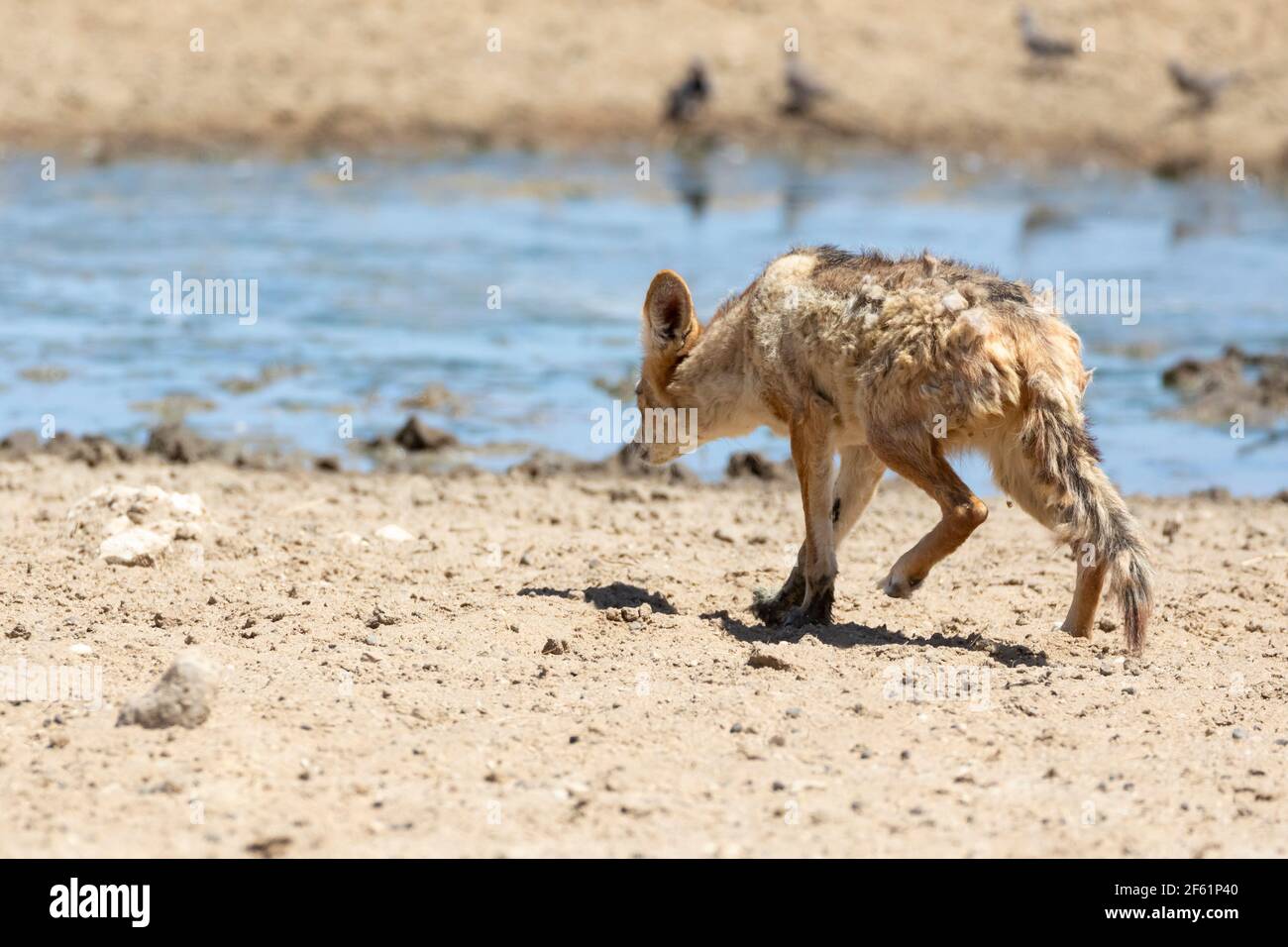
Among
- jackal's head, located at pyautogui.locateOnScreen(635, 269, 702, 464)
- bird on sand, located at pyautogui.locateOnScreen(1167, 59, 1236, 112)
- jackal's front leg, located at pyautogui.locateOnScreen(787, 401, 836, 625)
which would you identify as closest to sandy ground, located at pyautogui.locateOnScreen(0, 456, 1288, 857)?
jackal's front leg, located at pyautogui.locateOnScreen(787, 401, 836, 625)

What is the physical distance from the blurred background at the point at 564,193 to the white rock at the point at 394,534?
261 cm

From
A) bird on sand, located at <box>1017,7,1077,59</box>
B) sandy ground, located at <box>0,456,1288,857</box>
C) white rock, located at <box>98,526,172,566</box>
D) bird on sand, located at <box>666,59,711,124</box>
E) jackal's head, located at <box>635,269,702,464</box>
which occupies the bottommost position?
sandy ground, located at <box>0,456,1288,857</box>

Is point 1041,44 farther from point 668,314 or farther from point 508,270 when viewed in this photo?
point 668,314

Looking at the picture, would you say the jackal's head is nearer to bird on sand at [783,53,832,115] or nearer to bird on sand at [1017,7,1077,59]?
bird on sand at [783,53,832,115]

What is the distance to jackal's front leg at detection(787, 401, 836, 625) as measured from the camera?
8258 mm

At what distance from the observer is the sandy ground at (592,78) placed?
102 ft

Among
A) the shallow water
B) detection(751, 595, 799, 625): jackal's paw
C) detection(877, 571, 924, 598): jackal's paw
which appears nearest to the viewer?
detection(877, 571, 924, 598): jackal's paw

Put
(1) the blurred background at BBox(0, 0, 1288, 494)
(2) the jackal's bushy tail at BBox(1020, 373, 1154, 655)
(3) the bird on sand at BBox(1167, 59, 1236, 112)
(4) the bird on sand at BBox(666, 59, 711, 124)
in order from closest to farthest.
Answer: (2) the jackal's bushy tail at BBox(1020, 373, 1154, 655)
(1) the blurred background at BBox(0, 0, 1288, 494)
(3) the bird on sand at BBox(1167, 59, 1236, 112)
(4) the bird on sand at BBox(666, 59, 711, 124)

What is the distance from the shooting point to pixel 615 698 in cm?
718

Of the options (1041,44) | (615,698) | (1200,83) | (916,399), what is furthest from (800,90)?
(615,698)

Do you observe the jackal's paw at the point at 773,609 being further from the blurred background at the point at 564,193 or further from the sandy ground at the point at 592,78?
the sandy ground at the point at 592,78

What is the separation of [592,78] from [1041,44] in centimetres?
868

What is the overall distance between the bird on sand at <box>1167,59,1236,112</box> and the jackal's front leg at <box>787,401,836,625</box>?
2639 cm
